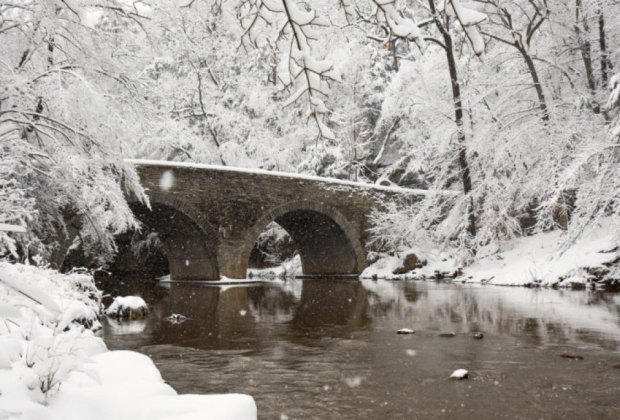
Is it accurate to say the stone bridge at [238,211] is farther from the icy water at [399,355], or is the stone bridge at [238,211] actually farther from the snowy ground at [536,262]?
the icy water at [399,355]

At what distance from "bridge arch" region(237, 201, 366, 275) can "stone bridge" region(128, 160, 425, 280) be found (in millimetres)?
35

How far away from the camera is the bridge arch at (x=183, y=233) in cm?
1812

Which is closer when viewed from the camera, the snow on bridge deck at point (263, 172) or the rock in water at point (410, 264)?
the snow on bridge deck at point (263, 172)

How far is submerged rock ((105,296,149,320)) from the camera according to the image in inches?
433

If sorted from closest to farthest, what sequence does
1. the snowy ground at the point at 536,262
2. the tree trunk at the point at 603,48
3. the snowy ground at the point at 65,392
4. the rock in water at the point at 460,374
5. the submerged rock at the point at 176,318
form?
the snowy ground at the point at 65,392
the rock in water at the point at 460,374
the submerged rock at the point at 176,318
the snowy ground at the point at 536,262
the tree trunk at the point at 603,48

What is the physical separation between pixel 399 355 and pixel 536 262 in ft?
34.4

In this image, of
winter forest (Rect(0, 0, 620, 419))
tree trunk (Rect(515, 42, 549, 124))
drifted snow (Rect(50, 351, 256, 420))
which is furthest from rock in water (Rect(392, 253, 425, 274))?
drifted snow (Rect(50, 351, 256, 420))

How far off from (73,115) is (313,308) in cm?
573

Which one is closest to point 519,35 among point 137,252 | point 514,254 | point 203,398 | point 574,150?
point 574,150

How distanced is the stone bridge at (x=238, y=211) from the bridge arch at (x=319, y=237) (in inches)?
1.4

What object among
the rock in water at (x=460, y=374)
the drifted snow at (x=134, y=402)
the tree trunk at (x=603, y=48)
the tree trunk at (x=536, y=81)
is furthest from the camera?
the tree trunk at (x=536, y=81)

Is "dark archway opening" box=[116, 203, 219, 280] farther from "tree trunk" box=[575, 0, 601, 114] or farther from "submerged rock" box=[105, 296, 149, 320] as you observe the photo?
"tree trunk" box=[575, 0, 601, 114]

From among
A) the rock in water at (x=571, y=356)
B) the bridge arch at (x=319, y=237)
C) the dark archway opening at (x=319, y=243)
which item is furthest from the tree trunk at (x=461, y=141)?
the rock in water at (x=571, y=356)

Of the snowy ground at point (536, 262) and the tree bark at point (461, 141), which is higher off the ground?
A: the tree bark at point (461, 141)
